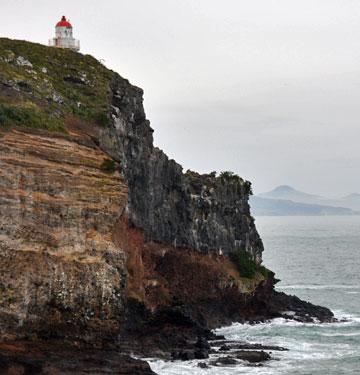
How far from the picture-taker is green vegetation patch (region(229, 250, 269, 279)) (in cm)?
7925

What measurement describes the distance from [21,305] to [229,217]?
4000 centimetres

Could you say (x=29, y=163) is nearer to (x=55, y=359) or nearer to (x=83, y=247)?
(x=83, y=247)

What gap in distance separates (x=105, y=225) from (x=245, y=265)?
3247 centimetres

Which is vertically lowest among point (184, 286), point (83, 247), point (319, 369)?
point (319, 369)

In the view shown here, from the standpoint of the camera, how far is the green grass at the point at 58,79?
5759cm

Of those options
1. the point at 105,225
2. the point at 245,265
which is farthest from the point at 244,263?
the point at 105,225

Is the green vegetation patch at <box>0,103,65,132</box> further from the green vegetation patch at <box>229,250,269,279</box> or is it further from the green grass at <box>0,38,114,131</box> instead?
the green vegetation patch at <box>229,250,269,279</box>

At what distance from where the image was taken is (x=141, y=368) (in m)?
47.1

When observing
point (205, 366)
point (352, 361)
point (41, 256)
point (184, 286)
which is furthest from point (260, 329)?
point (41, 256)

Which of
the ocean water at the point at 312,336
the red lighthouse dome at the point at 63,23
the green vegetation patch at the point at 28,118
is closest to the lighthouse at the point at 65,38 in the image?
the red lighthouse dome at the point at 63,23

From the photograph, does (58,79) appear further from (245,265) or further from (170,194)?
(245,265)

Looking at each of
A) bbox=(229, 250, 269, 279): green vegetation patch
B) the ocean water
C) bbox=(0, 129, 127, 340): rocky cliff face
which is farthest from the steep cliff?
the ocean water

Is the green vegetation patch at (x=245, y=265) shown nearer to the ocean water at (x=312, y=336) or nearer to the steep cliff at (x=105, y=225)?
the steep cliff at (x=105, y=225)

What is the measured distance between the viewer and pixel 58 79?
210 ft
